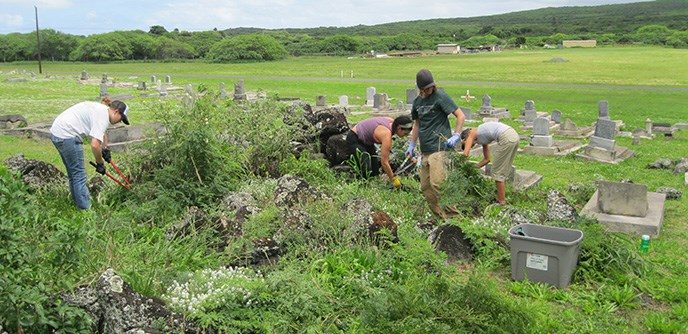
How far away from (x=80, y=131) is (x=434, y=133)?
15.1 ft

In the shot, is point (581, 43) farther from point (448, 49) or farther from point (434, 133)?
point (434, 133)

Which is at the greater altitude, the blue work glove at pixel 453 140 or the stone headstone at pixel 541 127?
the blue work glove at pixel 453 140

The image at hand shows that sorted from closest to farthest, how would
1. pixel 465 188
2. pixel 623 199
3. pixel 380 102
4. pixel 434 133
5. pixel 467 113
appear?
pixel 434 133 < pixel 465 188 < pixel 623 199 < pixel 467 113 < pixel 380 102

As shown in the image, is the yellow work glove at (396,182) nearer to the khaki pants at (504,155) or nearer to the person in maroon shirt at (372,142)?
the person in maroon shirt at (372,142)

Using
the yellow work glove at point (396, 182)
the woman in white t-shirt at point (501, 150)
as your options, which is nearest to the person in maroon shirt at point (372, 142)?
the yellow work glove at point (396, 182)

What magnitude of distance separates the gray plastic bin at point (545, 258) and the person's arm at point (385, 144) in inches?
118

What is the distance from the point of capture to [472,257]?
724 centimetres

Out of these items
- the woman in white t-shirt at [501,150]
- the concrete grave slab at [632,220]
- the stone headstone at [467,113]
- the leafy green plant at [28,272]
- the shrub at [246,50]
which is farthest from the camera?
the shrub at [246,50]

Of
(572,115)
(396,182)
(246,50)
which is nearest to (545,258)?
(396,182)

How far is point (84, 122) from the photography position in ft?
26.8

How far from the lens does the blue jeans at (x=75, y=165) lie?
8125 millimetres

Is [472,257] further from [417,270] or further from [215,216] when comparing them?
[215,216]

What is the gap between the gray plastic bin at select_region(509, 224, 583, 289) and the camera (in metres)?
6.40

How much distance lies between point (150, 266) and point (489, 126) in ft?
18.6
